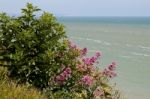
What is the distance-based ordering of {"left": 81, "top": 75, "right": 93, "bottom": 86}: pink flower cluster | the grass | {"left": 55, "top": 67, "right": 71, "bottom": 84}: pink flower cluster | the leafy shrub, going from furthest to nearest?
{"left": 81, "top": 75, "right": 93, "bottom": 86}: pink flower cluster, {"left": 55, "top": 67, "right": 71, "bottom": 84}: pink flower cluster, the leafy shrub, the grass

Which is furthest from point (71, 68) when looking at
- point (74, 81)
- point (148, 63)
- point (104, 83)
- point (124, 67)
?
point (148, 63)

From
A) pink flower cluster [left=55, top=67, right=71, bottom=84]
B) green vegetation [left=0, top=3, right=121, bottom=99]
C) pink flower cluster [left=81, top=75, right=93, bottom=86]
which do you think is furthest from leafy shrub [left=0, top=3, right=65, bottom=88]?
pink flower cluster [left=81, top=75, right=93, bottom=86]

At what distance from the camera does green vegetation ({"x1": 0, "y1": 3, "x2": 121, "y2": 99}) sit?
9961 mm

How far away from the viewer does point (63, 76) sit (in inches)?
400

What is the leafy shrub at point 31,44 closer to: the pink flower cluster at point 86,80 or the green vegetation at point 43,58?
the green vegetation at point 43,58

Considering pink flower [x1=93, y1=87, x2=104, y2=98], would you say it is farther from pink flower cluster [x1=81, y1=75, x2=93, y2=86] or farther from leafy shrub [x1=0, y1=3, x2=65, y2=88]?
leafy shrub [x1=0, y1=3, x2=65, y2=88]

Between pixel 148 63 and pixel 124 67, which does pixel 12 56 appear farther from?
pixel 148 63

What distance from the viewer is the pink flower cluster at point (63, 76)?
33.3 ft

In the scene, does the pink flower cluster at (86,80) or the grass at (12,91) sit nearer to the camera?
the grass at (12,91)

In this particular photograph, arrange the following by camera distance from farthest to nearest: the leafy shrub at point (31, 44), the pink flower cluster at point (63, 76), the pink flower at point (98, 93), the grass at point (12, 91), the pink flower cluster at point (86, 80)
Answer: the pink flower at point (98, 93), the pink flower cluster at point (86, 80), the pink flower cluster at point (63, 76), the leafy shrub at point (31, 44), the grass at point (12, 91)

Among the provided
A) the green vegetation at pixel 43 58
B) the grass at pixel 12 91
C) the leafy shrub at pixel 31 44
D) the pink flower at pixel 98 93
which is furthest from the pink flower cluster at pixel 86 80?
the grass at pixel 12 91

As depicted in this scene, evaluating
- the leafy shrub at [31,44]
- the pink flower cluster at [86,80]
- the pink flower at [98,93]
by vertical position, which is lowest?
the pink flower at [98,93]

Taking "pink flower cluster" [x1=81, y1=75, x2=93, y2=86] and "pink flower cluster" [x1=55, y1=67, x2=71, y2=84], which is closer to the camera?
"pink flower cluster" [x1=55, y1=67, x2=71, y2=84]

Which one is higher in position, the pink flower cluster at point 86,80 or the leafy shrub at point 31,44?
the leafy shrub at point 31,44
